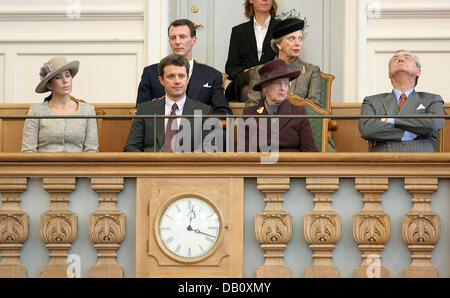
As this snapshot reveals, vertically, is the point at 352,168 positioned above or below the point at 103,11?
below

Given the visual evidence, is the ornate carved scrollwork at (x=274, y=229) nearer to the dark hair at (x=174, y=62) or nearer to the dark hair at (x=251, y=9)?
the dark hair at (x=174, y=62)

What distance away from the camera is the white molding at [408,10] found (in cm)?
788

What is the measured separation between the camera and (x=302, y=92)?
20.9 ft

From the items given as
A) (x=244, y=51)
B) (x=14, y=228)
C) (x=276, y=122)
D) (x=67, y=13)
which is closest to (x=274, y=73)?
(x=276, y=122)

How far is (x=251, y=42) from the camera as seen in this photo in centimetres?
751

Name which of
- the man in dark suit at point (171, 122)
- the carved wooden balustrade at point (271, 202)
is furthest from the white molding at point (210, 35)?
the carved wooden balustrade at point (271, 202)

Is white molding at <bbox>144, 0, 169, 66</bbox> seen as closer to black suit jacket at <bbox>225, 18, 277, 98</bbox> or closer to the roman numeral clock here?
black suit jacket at <bbox>225, 18, 277, 98</bbox>

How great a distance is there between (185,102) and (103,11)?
8.30 feet

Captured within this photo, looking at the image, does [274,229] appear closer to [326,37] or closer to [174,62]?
[174,62]

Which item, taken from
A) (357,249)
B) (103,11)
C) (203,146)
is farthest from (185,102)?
(103,11)

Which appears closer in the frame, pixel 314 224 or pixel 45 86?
pixel 314 224

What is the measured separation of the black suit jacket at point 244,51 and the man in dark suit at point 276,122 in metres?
1.60
